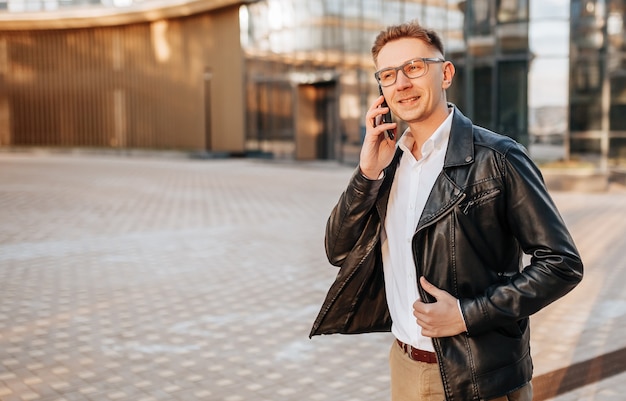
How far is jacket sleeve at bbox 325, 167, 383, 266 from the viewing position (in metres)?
2.29

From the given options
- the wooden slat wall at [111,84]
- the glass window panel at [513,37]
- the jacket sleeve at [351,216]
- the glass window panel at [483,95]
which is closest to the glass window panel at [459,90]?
the glass window panel at [483,95]

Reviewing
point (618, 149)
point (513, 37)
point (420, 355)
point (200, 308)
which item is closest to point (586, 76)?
point (618, 149)

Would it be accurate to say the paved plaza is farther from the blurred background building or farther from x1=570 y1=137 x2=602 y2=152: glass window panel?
the blurred background building

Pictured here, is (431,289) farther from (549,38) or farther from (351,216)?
(549,38)

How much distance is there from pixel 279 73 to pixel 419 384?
1205 inches

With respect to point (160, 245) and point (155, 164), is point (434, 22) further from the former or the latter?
point (160, 245)

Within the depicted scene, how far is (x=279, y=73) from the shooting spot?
3216cm

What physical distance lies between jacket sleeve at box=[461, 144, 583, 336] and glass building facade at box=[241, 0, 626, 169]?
1952 cm

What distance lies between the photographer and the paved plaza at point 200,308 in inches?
209

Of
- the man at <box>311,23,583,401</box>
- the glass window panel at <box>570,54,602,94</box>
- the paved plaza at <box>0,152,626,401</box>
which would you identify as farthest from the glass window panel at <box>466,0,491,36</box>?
the man at <box>311,23,583,401</box>

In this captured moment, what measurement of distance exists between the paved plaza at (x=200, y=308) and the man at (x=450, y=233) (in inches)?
114

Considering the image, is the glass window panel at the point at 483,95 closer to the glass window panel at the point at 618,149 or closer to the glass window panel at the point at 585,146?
the glass window panel at the point at 585,146

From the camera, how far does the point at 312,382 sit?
209 inches

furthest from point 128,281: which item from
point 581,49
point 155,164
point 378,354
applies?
point 155,164
